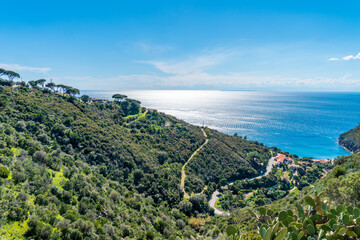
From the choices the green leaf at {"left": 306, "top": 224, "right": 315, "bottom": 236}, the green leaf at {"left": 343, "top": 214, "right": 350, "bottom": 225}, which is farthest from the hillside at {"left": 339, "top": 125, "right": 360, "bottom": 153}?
the green leaf at {"left": 306, "top": 224, "right": 315, "bottom": 236}

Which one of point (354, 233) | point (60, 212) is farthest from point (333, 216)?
point (60, 212)

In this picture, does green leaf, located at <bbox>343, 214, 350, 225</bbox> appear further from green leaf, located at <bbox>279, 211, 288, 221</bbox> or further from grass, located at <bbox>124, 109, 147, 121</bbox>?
grass, located at <bbox>124, 109, 147, 121</bbox>

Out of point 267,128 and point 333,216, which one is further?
point 267,128

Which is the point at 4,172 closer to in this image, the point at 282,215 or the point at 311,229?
the point at 282,215

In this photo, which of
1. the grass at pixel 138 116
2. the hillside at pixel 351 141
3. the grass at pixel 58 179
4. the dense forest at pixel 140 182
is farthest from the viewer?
the hillside at pixel 351 141

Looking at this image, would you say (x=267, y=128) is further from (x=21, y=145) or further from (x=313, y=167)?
(x=21, y=145)

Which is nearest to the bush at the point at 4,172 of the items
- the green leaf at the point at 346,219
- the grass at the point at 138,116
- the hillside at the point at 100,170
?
the hillside at the point at 100,170

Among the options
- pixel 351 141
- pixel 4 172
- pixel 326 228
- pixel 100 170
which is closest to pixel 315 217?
pixel 326 228

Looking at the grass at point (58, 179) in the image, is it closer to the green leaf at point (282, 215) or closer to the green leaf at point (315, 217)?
the green leaf at point (282, 215)
